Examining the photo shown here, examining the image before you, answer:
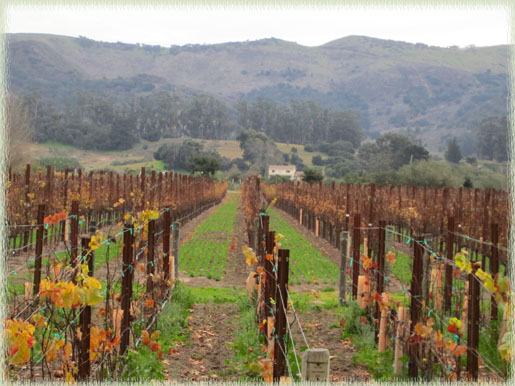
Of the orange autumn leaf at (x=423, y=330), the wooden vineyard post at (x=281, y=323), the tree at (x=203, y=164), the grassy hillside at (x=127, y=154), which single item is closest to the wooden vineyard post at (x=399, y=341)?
the orange autumn leaf at (x=423, y=330)

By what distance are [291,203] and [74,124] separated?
A: 2806 inches

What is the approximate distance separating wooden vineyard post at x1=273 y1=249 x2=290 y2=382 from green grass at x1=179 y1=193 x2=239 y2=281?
723 centimetres

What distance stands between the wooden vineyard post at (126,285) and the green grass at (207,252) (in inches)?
246

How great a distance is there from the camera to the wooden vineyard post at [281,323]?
437cm

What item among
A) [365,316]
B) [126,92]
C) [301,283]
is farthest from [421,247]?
[126,92]

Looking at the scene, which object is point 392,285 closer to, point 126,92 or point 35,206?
point 35,206

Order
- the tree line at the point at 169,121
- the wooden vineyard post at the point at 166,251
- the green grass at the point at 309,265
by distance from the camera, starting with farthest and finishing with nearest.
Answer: the tree line at the point at 169,121 < the green grass at the point at 309,265 < the wooden vineyard post at the point at 166,251

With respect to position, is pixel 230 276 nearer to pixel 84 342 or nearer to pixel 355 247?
pixel 355 247

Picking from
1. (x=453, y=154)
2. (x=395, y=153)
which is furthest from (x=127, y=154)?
(x=453, y=154)

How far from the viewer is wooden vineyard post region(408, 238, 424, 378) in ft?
17.1

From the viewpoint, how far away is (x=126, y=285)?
5625mm

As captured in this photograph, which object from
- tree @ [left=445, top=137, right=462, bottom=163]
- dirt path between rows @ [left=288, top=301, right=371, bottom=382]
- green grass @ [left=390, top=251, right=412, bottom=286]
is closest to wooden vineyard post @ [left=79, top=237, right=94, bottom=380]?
dirt path between rows @ [left=288, top=301, right=371, bottom=382]

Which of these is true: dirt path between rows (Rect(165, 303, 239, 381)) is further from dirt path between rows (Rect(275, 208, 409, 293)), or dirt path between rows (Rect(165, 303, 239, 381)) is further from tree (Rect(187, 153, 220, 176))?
tree (Rect(187, 153, 220, 176))

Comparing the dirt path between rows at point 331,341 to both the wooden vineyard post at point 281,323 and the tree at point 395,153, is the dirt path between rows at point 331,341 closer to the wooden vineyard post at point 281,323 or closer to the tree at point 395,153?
the wooden vineyard post at point 281,323
